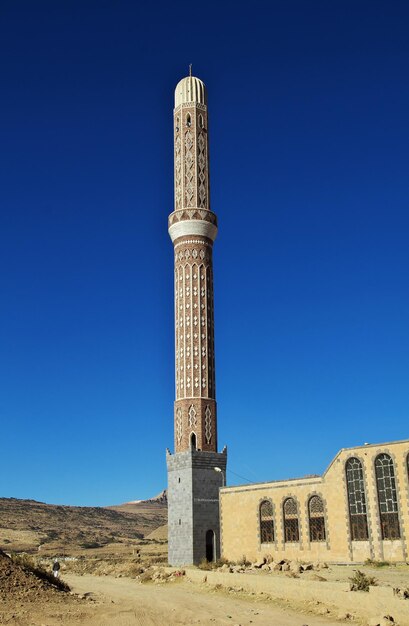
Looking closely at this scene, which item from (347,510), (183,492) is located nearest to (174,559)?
(183,492)

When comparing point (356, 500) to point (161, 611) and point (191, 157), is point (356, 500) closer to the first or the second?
point (161, 611)

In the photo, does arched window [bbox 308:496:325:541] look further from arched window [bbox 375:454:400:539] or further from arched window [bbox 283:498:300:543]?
arched window [bbox 375:454:400:539]

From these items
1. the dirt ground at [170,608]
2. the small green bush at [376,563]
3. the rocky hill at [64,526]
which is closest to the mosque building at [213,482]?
the small green bush at [376,563]

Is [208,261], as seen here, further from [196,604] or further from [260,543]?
[196,604]

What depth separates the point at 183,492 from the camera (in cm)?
4400

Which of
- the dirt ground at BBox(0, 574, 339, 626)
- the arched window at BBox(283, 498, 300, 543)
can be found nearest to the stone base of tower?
the arched window at BBox(283, 498, 300, 543)

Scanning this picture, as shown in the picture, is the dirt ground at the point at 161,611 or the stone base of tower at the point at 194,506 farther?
the stone base of tower at the point at 194,506

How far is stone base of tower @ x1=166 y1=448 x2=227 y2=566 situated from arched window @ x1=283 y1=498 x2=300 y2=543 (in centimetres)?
608

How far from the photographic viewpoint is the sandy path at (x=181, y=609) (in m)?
23.0

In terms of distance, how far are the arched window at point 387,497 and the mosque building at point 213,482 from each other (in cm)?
5

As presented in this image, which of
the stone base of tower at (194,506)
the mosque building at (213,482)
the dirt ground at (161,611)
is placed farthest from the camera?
the stone base of tower at (194,506)

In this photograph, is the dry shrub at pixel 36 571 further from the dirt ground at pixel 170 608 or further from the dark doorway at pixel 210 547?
the dark doorway at pixel 210 547

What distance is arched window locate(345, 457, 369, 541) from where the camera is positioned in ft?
116

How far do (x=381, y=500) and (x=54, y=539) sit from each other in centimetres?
6176
